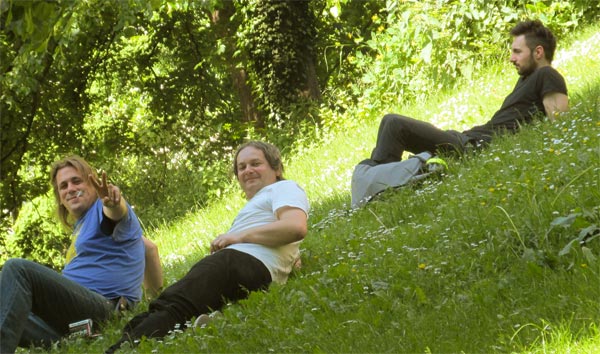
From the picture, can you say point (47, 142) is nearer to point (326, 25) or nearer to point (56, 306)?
point (326, 25)

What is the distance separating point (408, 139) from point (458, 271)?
3349 millimetres

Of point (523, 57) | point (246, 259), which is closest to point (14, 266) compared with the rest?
point (246, 259)

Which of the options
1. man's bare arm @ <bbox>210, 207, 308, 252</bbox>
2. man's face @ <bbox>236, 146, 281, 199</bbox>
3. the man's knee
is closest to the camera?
the man's knee

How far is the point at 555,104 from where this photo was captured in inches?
339

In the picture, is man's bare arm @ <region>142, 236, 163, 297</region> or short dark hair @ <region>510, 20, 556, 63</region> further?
short dark hair @ <region>510, 20, 556, 63</region>

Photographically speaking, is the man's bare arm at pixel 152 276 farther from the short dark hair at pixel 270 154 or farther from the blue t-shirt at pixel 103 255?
the short dark hair at pixel 270 154

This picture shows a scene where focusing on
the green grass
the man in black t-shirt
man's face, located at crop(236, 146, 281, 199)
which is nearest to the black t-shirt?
the man in black t-shirt

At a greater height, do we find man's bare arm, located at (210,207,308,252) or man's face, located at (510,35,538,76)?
man's face, located at (510,35,538,76)

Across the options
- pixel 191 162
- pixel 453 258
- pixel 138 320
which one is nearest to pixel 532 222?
pixel 453 258

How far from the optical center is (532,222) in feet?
18.4

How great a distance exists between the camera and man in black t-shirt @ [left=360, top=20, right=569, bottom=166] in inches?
341

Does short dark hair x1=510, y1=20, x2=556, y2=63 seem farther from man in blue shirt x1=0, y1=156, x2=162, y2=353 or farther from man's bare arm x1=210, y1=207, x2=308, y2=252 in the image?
man in blue shirt x1=0, y1=156, x2=162, y2=353

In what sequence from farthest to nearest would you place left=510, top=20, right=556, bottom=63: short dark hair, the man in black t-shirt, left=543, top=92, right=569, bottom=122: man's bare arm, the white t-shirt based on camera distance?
Answer: left=510, top=20, right=556, bottom=63: short dark hair < the man in black t-shirt < left=543, top=92, right=569, bottom=122: man's bare arm < the white t-shirt

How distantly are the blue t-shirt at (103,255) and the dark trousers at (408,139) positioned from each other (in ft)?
8.78
